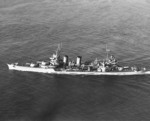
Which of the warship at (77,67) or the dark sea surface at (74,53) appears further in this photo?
the warship at (77,67)

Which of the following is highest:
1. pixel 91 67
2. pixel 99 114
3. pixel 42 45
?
pixel 42 45

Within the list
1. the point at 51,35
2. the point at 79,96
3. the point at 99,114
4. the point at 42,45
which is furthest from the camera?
the point at 51,35

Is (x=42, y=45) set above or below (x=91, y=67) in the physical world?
above

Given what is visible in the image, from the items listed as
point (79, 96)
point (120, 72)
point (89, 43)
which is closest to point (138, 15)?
point (89, 43)

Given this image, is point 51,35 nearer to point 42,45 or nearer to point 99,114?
point 42,45
